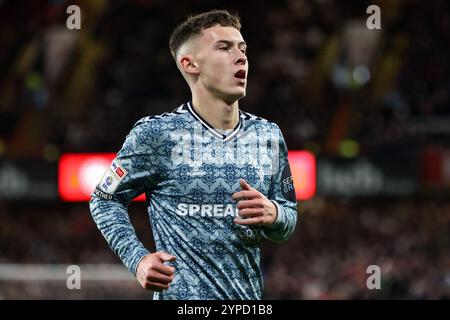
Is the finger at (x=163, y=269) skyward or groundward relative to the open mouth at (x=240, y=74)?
groundward

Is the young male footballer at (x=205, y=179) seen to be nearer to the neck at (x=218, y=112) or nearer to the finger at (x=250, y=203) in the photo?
the neck at (x=218, y=112)

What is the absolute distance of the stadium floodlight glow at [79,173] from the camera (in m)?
17.8

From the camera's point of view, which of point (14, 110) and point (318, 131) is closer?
point (318, 131)

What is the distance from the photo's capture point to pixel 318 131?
1828cm

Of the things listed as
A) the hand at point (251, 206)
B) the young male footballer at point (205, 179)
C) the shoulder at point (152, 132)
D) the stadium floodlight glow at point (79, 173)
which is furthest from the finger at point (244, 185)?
the stadium floodlight glow at point (79, 173)

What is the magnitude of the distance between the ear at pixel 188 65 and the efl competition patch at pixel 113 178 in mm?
569

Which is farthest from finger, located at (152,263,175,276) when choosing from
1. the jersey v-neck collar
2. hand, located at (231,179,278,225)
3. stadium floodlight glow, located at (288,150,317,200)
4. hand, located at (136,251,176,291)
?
stadium floodlight glow, located at (288,150,317,200)

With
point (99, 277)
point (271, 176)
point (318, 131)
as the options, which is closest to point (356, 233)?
point (318, 131)

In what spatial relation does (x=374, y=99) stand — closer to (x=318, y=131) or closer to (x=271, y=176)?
(x=318, y=131)

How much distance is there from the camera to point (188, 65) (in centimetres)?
482

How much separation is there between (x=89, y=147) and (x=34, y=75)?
3.67m

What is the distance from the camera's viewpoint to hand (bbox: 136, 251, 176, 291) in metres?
4.24

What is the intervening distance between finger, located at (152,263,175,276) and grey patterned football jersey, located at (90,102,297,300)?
0.23 m

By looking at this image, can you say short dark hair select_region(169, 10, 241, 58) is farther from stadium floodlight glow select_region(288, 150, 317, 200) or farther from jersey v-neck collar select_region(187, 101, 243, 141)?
stadium floodlight glow select_region(288, 150, 317, 200)
